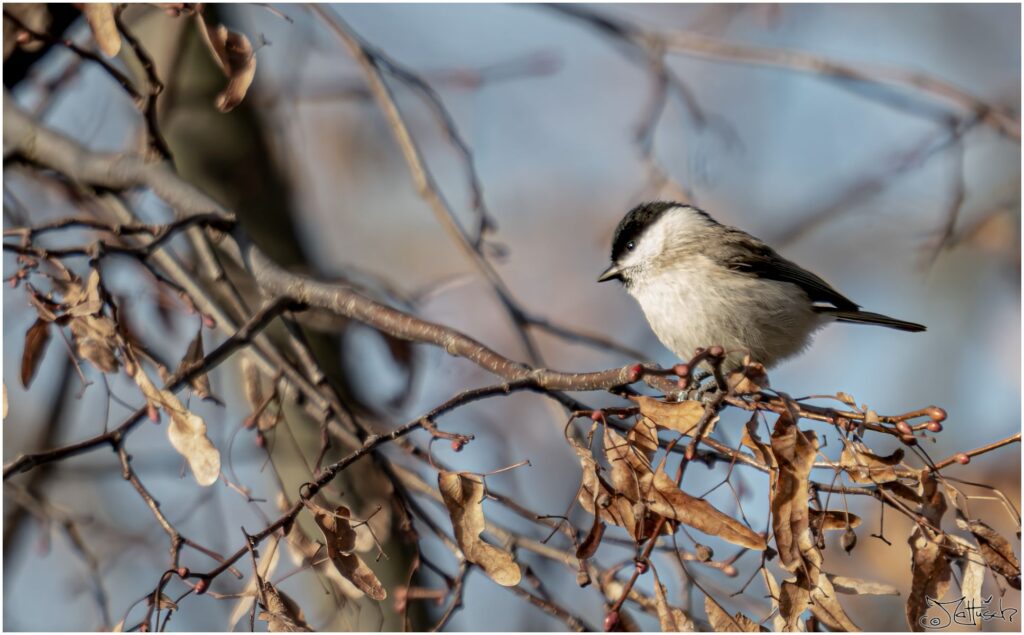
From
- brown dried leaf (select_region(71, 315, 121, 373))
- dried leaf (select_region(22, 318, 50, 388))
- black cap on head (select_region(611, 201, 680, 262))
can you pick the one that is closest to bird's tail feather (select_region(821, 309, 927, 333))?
black cap on head (select_region(611, 201, 680, 262))

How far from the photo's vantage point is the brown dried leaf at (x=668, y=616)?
182 centimetres

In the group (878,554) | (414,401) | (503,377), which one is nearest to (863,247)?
(878,554)

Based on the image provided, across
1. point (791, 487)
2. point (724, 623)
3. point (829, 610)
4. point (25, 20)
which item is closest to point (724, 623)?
point (724, 623)

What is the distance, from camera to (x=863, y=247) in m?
6.94

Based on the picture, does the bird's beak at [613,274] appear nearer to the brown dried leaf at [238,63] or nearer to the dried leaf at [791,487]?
the brown dried leaf at [238,63]

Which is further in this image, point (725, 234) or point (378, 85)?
point (725, 234)

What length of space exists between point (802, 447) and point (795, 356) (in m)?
2.00

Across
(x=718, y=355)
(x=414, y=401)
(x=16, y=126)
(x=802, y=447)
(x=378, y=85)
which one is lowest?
(x=802, y=447)

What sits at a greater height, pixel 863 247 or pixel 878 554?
pixel 863 247

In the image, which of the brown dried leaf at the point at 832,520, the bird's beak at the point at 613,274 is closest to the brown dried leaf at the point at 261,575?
the brown dried leaf at the point at 832,520

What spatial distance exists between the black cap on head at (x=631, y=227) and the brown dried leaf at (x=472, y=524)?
1.98 m

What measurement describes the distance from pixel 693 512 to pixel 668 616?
27 centimetres

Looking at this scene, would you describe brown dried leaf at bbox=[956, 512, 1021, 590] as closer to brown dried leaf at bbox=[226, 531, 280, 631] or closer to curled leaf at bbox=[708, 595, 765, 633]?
curled leaf at bbox=[708, 595, 765, 633]

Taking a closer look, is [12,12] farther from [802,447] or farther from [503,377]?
[802,447]
